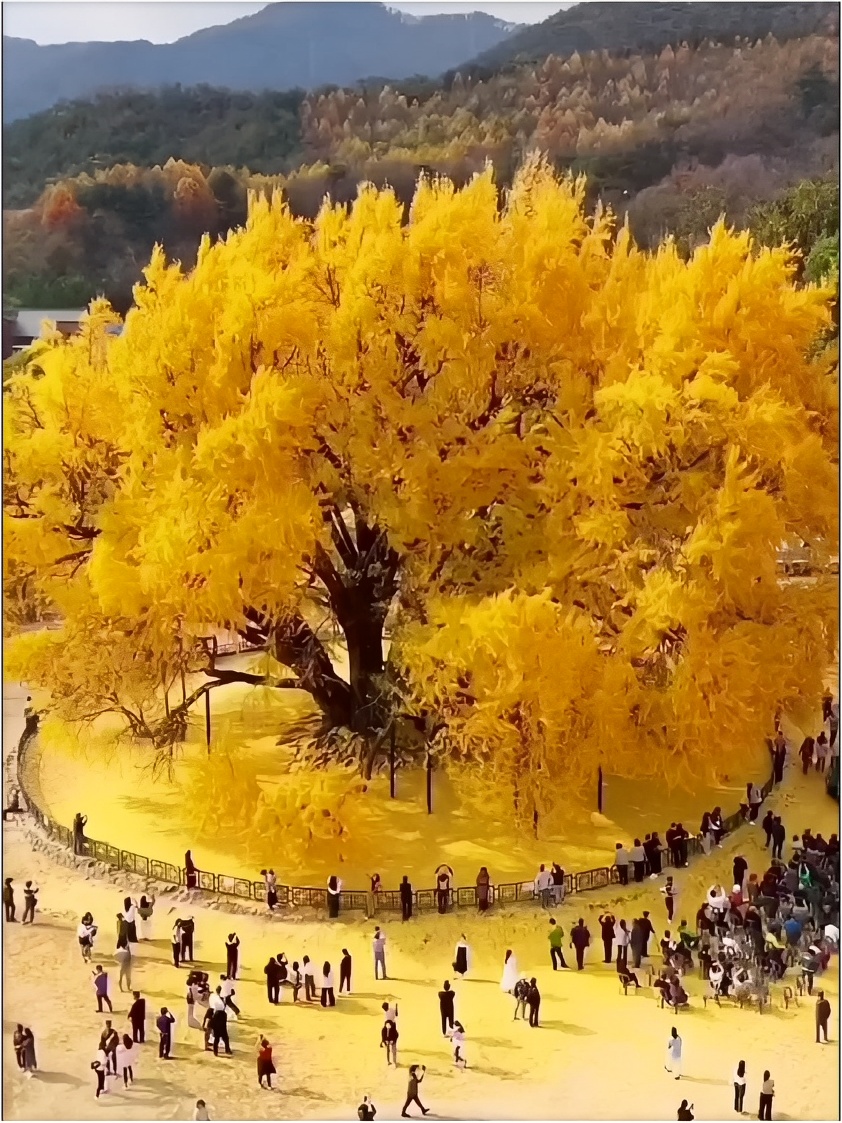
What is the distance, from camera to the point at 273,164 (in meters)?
9.38

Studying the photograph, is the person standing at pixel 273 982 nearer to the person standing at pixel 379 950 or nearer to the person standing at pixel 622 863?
the person standing at pixel 379 950

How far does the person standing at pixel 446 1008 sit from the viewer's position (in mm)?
8031

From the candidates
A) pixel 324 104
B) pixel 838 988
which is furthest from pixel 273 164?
pixel 838 988

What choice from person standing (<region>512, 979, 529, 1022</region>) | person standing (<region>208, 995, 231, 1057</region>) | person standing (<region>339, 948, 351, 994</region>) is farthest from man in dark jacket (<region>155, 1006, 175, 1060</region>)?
person standing (<region>512, 979, 529, 1022</region>)

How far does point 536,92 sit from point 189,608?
Result: 6.34 metres

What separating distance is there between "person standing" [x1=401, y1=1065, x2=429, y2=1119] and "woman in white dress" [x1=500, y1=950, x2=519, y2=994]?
40.4 inches

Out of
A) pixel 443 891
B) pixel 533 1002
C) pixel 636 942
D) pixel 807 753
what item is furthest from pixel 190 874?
pixel 807 753

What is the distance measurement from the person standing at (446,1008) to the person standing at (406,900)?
2.57ft

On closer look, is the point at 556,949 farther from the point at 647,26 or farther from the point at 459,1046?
the point at 647,26

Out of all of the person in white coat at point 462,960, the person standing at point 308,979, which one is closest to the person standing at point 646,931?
the person in white coat at point 462,960

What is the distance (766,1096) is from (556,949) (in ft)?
6.82

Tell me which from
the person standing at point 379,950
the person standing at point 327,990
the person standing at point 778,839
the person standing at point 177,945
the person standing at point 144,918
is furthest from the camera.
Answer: the person standing at point 778,839

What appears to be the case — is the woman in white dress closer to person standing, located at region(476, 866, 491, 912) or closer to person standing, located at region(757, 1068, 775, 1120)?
person standing, located at region(476, 866, 491, 912)

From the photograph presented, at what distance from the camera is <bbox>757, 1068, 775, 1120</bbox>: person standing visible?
7.82 m
